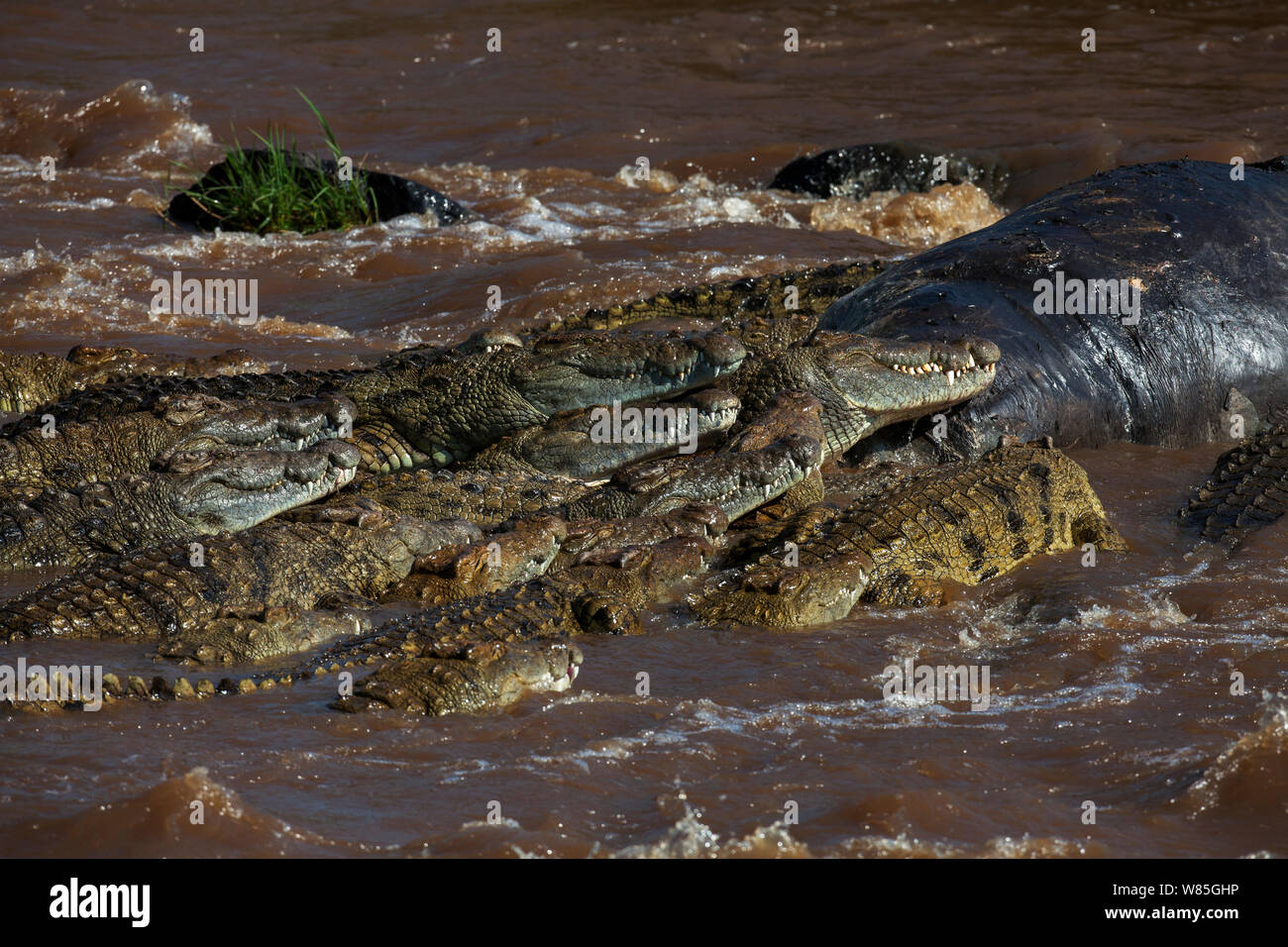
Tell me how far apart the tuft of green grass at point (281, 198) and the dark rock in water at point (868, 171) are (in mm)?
3139

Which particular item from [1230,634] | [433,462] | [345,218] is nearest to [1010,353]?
→ [1230,634]

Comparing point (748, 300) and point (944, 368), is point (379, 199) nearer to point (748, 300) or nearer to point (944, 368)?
point (748, 300)

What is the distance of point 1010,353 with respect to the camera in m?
5.51

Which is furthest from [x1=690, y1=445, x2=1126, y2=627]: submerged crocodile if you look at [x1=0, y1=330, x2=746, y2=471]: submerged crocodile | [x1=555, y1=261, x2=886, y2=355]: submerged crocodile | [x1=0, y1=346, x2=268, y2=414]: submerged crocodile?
[x1=0, y1=346, x2=268, y2=414]: submerged crocodile

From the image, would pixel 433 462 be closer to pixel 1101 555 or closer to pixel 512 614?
pixel 512 614

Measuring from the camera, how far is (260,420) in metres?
5.52

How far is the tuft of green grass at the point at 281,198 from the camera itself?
363 inches

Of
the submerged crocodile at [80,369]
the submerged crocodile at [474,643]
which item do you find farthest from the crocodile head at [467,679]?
the submerged crocodile at [80,369]

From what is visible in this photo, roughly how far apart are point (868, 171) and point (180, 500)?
655 centimetres

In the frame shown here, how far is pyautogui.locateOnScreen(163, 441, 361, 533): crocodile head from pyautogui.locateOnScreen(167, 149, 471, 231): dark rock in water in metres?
4.67

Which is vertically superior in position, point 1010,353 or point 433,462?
point 1010,353

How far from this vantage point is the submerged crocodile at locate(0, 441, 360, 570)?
16.2 feet

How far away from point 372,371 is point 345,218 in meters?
3.62


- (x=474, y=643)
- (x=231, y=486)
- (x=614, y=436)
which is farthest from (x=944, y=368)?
(x=231, y=486)
